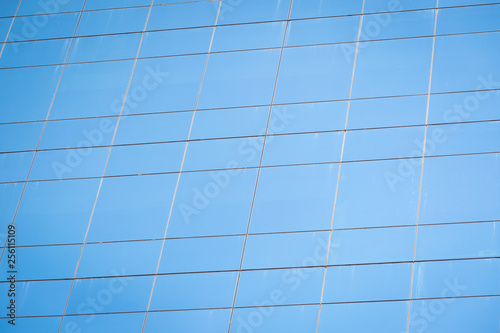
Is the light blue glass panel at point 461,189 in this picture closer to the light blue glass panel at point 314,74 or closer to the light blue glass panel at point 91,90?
the light blue glass panel at point 314,74

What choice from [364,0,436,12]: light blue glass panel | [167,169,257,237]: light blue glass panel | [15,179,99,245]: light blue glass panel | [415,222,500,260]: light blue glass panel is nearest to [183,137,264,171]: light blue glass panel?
[167,169,257,237]: light blue glass panel

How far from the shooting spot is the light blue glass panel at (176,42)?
21078 millimetres

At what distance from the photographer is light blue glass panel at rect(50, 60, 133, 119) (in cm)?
2050

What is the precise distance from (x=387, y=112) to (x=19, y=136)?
8922mm

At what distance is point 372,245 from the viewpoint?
16.9 meters

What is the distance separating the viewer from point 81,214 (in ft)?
61.6

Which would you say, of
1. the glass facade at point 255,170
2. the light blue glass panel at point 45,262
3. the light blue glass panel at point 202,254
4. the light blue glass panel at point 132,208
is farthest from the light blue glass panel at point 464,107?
the light blue glass panel at point 45,262

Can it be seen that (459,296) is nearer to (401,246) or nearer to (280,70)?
(401,246)

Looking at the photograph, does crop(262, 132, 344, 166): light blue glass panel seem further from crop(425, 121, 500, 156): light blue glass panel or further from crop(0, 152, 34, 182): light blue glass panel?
crop(0, 152, 34, 182): light blue glass panel

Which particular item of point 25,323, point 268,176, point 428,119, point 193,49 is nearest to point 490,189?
point 428,119

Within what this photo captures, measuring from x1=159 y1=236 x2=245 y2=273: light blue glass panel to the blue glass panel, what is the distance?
7.50 metres

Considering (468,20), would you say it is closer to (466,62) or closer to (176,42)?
(466,62)

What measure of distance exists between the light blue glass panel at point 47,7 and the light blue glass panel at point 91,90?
2.14 m

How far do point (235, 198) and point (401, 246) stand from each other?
3750 millimetres
